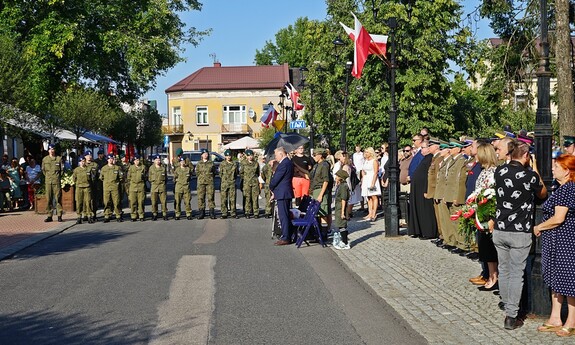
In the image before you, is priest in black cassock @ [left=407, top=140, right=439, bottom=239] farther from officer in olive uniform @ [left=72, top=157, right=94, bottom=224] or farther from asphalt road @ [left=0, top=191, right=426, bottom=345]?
officer in olive uniform @ [left=72, top=157, right=94, bottom=224]

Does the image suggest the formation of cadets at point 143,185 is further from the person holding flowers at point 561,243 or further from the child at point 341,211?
the person holding flowers at point 561,243

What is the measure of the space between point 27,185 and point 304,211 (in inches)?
536

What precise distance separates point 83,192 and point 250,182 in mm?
4532

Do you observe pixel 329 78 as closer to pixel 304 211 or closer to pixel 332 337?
pixel 304 211

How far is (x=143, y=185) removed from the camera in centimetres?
2025

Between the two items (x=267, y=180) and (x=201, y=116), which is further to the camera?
(x=201, y=116)

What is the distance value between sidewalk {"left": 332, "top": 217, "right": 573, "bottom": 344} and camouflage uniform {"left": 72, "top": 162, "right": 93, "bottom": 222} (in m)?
8.23

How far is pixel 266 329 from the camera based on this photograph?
7.61m

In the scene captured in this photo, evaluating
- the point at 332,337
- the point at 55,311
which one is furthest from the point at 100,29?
the point at 332,337

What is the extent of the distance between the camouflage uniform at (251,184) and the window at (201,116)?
64.8m

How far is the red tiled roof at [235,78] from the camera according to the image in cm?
8462

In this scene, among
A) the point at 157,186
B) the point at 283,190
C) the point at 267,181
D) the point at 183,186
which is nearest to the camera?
the point at 283,190

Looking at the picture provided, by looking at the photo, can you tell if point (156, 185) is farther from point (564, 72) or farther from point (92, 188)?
point (564, 72)

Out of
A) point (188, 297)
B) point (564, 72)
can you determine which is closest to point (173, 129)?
point (564, 72)
